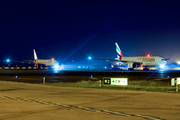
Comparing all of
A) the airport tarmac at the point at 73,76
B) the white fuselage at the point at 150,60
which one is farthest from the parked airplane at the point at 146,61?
the airport tarmac at the point at 73,76

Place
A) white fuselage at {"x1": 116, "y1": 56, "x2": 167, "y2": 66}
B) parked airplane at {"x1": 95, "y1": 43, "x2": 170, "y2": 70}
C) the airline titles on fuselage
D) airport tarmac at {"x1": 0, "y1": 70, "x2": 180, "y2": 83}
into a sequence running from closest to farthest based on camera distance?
airport tarmac at {"x1": 0, "y1": 70, "x2": 180, "y2": 83} < white fuselage at {"x1": 116, "y1": 56, "x2": 167, "y2": 66} < parked airplane at {"x1": 95, "y1": 43, "x2": 170, "y2": 70} < the airline titles on fuselage

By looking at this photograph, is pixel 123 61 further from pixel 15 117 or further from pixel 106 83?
pixel 15 117

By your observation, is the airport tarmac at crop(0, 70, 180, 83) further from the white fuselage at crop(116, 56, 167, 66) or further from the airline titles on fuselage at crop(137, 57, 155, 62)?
the airline titles on fuselage at crop(137, 57, 155, 62)

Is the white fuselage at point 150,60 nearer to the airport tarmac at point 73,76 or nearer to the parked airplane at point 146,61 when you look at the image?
the parked airplane at point 146,61

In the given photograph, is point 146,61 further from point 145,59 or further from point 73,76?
point 73,76

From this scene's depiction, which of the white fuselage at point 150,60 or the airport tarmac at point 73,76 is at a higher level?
the white fuselage at point 150,60

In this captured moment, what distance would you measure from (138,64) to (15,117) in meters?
86.1

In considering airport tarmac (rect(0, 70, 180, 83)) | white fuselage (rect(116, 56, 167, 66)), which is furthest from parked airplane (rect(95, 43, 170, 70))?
airport tarmac (rect(0, 70, 180, 83))

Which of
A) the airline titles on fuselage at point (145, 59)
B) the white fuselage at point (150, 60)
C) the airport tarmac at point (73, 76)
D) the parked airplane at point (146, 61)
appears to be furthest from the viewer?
the airline titles on fuselage at point (145, 59)

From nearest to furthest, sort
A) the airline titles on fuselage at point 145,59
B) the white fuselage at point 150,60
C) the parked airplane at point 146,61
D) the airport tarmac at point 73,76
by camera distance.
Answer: the airport tarmac at point 73,76, the white fuselage at point 150,60, the parked airplane at point 146,61, the airline titles on fuselage at point 145,59

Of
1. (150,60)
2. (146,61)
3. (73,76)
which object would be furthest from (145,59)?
(73,76)

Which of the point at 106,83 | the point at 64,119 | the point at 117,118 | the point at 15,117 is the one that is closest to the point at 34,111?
the point at 15,117

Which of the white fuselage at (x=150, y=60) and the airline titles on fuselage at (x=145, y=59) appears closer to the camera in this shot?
the white fuselage at (x=150, y=60)

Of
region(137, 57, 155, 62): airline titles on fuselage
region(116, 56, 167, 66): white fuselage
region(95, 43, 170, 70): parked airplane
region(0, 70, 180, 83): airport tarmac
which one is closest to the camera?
region(0, 70, 180, 83): airport tarmac
